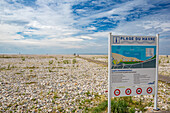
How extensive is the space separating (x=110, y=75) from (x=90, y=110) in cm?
206

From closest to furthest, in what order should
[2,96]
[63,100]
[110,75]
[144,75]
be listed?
[110,75]
[144,75]
[63,100]
[2,96]

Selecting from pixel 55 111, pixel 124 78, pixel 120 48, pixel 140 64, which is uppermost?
pixel 120 48

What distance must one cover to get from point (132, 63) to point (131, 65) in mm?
97

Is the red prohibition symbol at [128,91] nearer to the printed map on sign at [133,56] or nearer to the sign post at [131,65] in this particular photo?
the sign post at [131,65]

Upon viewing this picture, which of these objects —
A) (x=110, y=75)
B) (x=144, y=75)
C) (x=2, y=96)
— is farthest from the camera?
(x=2, y=96)

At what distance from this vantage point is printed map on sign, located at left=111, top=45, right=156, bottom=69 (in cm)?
521

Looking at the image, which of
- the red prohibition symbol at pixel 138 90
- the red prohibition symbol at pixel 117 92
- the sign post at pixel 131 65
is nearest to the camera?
the sign post at pixel 131 65

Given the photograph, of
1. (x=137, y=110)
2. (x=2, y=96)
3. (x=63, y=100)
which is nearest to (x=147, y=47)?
(x=137, y=110)

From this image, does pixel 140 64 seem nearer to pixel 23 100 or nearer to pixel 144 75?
pixel 144 75

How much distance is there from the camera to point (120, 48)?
5.25 m

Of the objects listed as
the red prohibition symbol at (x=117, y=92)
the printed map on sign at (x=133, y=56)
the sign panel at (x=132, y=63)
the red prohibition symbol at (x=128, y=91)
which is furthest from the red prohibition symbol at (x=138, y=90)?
the printed map on sign at (x=133, y=56)

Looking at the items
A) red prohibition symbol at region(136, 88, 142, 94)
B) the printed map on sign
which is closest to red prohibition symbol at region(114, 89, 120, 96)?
red prohibition symbol at region(136, 88, 142, 94)

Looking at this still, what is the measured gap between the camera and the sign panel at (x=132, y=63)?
205 inches

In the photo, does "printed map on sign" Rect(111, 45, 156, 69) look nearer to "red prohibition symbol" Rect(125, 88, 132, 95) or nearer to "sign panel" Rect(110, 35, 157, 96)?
"sign panel" Rect(110, 35, 157, 96)
